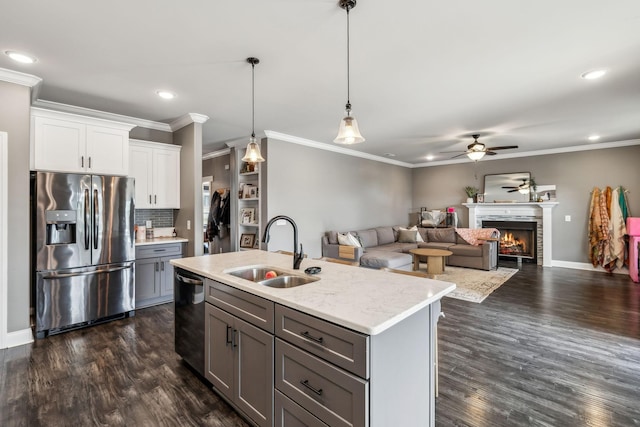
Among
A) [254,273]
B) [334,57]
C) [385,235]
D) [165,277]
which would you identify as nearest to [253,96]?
[334,57]

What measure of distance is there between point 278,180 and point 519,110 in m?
3.71

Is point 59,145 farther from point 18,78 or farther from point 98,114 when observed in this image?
point 98,114

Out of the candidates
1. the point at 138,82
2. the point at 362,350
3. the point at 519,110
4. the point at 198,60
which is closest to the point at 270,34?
the point at 198,60

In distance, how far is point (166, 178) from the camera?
4504 mm

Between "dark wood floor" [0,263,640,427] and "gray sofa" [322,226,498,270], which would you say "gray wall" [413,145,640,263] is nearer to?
"gray sofa" [322,226,498,270]

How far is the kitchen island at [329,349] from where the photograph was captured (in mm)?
1248

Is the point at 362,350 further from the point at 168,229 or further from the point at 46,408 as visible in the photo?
the point at 168,229

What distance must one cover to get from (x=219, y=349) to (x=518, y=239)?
7.60 metres

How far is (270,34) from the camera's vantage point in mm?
2299

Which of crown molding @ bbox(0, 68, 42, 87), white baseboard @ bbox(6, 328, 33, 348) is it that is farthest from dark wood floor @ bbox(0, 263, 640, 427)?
crown molding @ bbox(0, 68, 42, 87)

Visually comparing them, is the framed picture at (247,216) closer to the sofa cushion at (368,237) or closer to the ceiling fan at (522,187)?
the sofa cushion at (368,237)

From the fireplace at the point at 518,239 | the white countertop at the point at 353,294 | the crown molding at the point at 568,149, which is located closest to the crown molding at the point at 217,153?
the white countertop at the point at 353,294

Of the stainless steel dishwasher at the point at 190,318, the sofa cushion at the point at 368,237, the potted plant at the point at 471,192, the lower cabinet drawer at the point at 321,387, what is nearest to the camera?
the lower cabinet drawer at the point at 321,387

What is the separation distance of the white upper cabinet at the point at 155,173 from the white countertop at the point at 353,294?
2.45 meters
